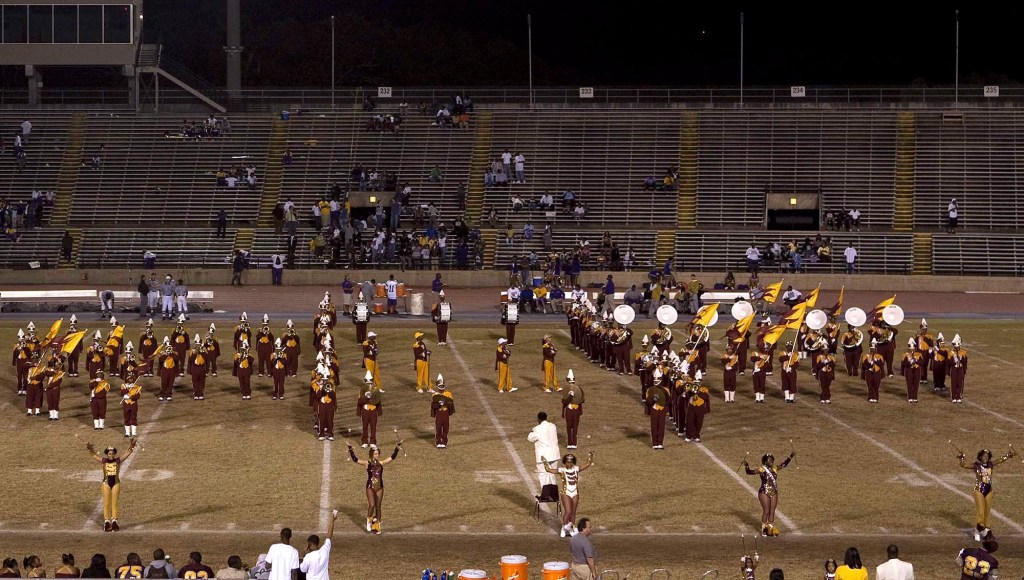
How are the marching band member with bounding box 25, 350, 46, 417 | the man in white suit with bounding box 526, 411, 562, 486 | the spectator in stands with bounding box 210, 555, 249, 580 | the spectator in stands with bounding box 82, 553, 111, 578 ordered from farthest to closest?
1. the marching band member with bounding box 25, 350, 46, 417
2. the man in white suit with bounding box 526, 411, 562, 486
3. the spectator in stands with bounding box 82, 553, 111, 578
4. the spectator in stands with bounding box 210, 555, 249, 580

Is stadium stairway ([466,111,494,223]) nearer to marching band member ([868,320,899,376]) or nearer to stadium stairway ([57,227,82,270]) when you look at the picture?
stadium stairway ([57,227,82,270])

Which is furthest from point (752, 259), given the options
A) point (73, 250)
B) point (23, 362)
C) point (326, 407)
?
point (23, 362)

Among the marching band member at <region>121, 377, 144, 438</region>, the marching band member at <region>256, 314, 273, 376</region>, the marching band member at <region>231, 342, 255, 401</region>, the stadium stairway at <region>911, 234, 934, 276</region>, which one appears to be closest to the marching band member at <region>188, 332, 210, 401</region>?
the marching band member at <region>231, 342, 255, 401</region>

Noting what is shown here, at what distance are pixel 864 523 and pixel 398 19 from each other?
79633 millimetres

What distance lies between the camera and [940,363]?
85.4 ft

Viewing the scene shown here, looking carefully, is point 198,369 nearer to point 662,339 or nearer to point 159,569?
point 662,339

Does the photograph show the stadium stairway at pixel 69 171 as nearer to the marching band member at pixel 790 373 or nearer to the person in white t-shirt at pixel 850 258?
the person in white t-shirt at pixel 850 258

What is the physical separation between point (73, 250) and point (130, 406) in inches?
1038

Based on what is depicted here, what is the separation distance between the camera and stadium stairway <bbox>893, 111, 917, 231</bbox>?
154 ft

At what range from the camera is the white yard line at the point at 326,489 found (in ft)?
56.9

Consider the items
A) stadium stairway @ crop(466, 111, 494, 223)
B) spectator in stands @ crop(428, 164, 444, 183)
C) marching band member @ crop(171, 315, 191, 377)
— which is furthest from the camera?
spectator in stands @ crop(428, 164, 444, 183)

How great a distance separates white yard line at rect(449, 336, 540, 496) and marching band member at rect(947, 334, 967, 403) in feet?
26.2

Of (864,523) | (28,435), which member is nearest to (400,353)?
(28,435)

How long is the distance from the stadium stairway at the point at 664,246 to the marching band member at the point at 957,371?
20224 mm
